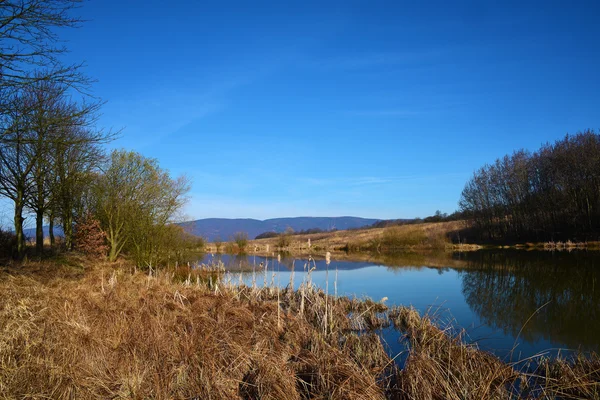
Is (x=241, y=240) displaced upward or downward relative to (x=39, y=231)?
downward

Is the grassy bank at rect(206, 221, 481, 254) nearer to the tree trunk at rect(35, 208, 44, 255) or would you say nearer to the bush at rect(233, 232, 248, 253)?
the bush at rect(233, 232, 248, 253)

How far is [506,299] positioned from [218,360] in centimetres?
1154

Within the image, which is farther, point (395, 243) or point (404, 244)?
point (395, 243)

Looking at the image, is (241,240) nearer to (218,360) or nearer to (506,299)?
(506,299)

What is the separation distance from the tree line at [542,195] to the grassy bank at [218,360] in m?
36.2

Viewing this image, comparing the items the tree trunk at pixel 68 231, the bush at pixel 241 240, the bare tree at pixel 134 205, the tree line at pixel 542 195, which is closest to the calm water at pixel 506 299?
the bare tree at pixel 134 205

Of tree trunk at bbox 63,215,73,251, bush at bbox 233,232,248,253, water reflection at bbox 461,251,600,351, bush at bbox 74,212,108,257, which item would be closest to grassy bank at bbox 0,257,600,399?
water reflection at bbox 461,251,600,351

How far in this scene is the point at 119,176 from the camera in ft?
64.6

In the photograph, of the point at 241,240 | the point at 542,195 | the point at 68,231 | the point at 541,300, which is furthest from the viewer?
the point at 241,240

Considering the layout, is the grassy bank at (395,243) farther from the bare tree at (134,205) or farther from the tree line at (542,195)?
the bare tree at (134,205)

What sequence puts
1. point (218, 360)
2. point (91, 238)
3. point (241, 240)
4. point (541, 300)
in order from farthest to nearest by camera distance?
point (241, 240)
point (91, 238)
point (541, 300)
point (218, 360)

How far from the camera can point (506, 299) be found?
13.6 m

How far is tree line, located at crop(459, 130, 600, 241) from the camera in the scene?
120ft

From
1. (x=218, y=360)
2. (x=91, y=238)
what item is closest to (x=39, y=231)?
(x=91, y=238)
